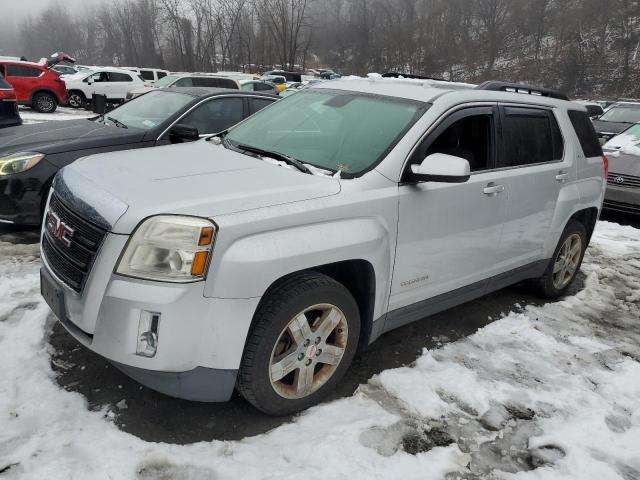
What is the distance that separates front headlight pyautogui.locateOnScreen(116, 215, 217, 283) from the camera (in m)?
2.16

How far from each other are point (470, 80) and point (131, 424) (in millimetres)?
54888

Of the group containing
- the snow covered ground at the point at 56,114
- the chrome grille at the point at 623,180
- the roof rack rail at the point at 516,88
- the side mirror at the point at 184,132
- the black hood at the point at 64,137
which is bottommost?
the snow covered ground at the point at 56,114

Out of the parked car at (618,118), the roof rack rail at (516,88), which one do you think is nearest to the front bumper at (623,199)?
the roof rack rail at (516,88)

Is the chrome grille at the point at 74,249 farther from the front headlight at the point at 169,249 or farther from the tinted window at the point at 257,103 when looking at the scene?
the tinted window at the point at 257,103

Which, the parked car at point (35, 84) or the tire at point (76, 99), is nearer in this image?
the parked car at point (35, 84)

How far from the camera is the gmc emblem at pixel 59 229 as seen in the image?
2446 mm

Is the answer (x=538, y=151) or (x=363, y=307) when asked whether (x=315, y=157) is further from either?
(x=538, y=151)

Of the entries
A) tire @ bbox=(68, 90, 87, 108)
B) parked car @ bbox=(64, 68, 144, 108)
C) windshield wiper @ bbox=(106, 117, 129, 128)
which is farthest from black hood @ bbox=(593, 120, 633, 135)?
tire @ bbox=(68, 90, 87, 108)

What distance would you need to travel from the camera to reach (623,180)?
7.51m

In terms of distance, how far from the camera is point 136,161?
2.88 m

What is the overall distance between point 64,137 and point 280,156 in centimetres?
316

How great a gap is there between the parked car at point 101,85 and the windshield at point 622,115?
18889 millimetres

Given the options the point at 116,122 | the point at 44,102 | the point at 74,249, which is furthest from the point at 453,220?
the point at 44,102

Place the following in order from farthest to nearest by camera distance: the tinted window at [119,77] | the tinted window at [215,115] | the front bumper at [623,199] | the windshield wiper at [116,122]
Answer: the tinted window at [119,77], the front bumper at [623,199], the tinted window at [215,115], the windshield wiper at [116,122]
